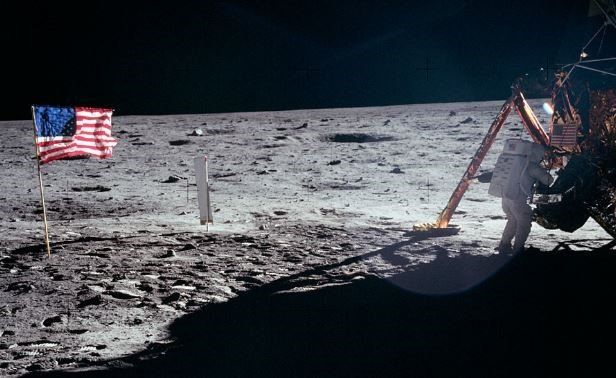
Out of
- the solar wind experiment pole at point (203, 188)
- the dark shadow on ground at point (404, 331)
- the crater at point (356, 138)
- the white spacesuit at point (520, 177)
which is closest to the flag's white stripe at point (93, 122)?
the solar wind experiment pole at point (203, 188)

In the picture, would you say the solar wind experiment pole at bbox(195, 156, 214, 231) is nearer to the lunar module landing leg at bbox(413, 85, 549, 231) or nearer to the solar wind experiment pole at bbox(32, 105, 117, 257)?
the solar wind experiment pole at bbox(32, 105, 117, 257)

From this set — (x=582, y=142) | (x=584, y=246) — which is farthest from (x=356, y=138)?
(x=582, y=142)

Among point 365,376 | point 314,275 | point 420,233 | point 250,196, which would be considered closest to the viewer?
point 365,376

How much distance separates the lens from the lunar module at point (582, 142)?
3201 millimetres

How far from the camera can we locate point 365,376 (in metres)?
1.99

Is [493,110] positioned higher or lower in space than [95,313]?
higher

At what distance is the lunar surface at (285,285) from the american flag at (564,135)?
731 mm

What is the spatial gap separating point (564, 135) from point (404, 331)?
1.79 metres

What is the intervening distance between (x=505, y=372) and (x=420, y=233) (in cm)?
224

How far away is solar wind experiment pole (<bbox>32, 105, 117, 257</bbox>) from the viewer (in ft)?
12.0

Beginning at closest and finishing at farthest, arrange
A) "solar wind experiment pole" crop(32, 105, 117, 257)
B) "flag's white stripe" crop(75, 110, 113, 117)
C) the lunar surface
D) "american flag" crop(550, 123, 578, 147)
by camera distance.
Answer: the lunar surface < "american flag" crop(550, 123, 578, 147) < "solar wind experiment pole" crop(32, 105, 117, 257) < "flag's white stripe" crop(75, 110, 113, 117)

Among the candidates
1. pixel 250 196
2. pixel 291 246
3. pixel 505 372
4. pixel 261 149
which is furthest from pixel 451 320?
pixel 261 149

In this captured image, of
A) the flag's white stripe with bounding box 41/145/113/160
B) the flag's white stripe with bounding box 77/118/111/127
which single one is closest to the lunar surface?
the flag's white stripe with bounding box 41/145/113/160

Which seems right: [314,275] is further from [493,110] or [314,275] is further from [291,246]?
[493,110]
